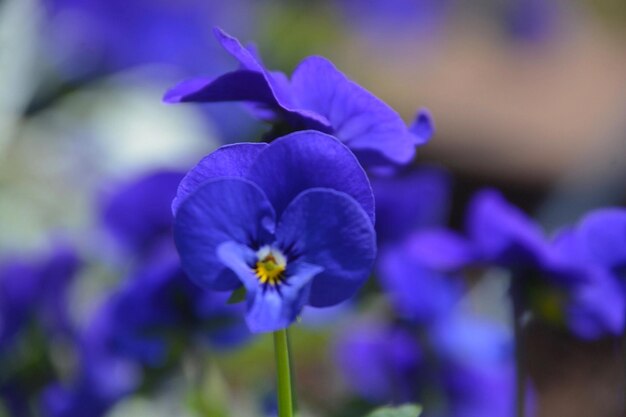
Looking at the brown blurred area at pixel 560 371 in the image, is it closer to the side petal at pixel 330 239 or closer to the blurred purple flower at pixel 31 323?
the blurred purple flower at pixel 31 323

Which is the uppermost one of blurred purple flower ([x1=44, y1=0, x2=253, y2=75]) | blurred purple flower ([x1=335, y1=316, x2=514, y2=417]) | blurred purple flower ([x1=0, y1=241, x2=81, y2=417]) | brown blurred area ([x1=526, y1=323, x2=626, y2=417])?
blurred purple flower ([x1=44, y1=0, x2=253, y2=75])

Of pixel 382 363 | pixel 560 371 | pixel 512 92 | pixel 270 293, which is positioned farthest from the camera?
pixel 512 92

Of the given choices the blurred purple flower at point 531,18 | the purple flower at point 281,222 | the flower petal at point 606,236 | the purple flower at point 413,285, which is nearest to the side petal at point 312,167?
the purple flower at point 281,222

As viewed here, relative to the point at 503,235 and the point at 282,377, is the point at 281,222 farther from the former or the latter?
the point at 503,235

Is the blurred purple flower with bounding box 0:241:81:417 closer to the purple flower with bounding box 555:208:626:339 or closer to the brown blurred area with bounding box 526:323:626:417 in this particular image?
the purple flower with bounding box 555:208:626:339

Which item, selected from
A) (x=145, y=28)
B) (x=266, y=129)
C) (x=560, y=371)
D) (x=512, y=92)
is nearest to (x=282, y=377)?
(x=266, y=129)

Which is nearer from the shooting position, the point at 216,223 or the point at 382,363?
the point at 216,223

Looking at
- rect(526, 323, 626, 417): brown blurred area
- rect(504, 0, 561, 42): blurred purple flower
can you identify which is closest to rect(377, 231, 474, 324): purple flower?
rect(526, 323, 626, 417): brown blurred area
